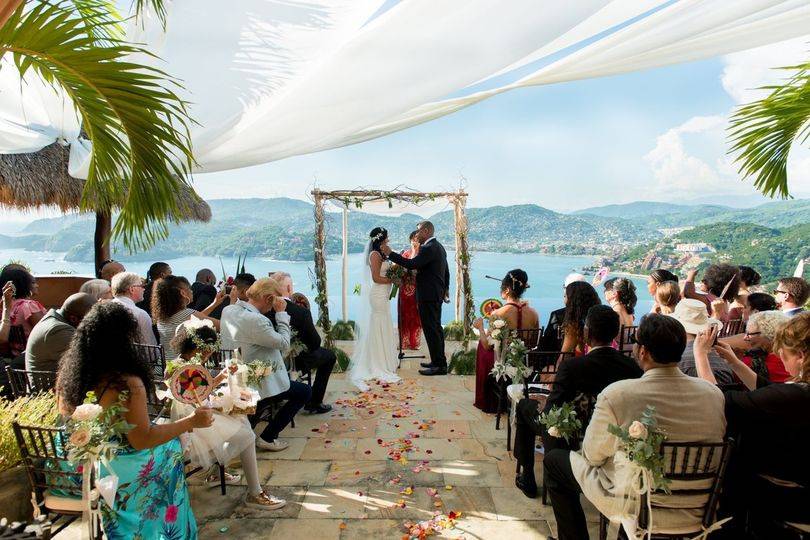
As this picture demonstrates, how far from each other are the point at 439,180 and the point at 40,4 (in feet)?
21.7

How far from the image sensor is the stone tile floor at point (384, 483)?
9.73 feet

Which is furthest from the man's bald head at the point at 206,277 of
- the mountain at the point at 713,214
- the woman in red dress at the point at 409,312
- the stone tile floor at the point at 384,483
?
the mountain at the point at 713,214

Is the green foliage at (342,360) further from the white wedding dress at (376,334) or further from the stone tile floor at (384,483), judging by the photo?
the stone tile floor at (384,483)

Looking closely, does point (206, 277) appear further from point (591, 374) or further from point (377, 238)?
point (591, 374)

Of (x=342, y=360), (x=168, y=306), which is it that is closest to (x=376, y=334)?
(x=342, y=360)

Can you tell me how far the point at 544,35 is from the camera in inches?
98.2

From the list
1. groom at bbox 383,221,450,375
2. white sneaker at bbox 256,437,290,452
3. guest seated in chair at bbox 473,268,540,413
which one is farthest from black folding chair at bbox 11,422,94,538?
groom at bbox 383,221,450,375

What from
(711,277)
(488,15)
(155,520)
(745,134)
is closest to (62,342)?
(155,520)

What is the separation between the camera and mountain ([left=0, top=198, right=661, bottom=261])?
845 cm

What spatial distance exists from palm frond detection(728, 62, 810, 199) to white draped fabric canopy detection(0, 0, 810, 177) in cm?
43

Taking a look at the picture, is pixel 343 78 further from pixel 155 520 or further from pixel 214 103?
pixel 155 520

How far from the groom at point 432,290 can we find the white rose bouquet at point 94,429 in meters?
4.69

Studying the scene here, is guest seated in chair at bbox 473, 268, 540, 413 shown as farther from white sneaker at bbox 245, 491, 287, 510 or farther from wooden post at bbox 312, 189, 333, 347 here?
wooden post at bbox 312, 189, 333, 347

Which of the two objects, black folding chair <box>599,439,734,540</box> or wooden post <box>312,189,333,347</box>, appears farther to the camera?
wooden post <box>312,189,333,347</box>
